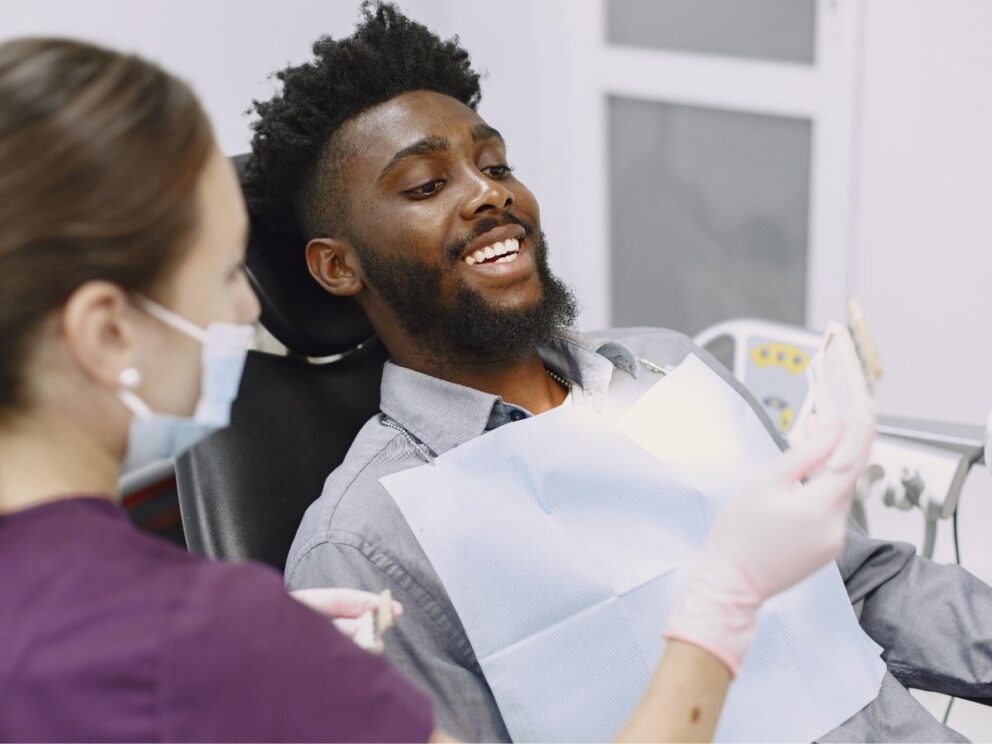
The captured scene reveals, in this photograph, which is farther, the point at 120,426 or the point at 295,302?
the point at 295,302

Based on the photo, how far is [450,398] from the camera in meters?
1.36

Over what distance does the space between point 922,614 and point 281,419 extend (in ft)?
2.51

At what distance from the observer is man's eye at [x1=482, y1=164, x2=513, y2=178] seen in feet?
4.74

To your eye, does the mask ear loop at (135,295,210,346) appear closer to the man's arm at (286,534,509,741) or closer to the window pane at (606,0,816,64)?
the man's arm at (286,534,509,741)

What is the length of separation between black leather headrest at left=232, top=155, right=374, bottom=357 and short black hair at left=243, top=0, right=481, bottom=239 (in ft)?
0.09

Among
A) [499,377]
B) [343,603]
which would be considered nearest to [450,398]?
[499,377]

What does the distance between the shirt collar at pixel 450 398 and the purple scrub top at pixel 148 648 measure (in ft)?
1.86

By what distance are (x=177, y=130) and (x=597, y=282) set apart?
7.26 feet

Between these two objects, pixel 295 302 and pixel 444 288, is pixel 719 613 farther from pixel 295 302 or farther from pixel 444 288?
pixel 295 302

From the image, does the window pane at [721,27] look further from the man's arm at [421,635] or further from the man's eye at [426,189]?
the man's arm at [421,635]

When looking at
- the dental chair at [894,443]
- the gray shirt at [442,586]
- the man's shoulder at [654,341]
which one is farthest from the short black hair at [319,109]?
the dental chair at [894,443]

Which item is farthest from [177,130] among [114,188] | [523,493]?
[523,493]

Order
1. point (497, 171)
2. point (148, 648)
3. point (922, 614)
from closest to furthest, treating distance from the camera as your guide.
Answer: point (148, 648) → point (922, 614) → point (497, 171)

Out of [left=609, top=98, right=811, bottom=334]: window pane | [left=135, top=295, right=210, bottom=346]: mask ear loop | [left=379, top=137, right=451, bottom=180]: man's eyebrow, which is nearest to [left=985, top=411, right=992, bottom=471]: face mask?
[left=379, top=137, right=451, bottom=180]: man's eyebrow
